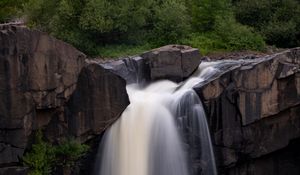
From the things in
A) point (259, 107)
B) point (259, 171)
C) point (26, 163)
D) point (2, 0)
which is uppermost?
point (2, 0)

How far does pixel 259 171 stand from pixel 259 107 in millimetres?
2080

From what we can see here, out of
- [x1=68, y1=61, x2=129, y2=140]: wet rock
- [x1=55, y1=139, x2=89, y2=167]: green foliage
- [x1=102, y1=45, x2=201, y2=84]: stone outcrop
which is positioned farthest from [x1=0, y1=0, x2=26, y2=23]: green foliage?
[x1=55, y1=139, x2=89, y2=167]: green foliage

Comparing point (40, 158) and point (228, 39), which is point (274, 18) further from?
point (40, 158)

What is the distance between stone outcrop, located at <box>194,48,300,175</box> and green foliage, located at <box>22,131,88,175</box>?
3.71m

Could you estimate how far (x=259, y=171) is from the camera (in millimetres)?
16625

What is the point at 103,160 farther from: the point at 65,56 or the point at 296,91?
the point at 296,91

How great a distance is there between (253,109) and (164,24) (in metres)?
8.31

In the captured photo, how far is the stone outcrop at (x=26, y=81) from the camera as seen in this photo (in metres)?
13.4

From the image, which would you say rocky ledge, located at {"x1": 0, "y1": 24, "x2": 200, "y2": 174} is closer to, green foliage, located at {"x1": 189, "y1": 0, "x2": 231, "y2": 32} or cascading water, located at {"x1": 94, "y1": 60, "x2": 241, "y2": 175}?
cascading water, located at {"x1": 94, "y1": 60, "x2": 241, "y2": 175}

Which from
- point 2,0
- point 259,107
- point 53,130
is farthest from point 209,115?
point 2,0

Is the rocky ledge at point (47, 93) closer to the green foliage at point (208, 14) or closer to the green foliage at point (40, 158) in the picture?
the green foliage at point (40, 158)

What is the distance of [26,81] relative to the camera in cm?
1362

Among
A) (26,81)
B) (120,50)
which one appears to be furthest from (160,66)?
(120,50)

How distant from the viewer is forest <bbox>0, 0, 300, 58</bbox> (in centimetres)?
2231
